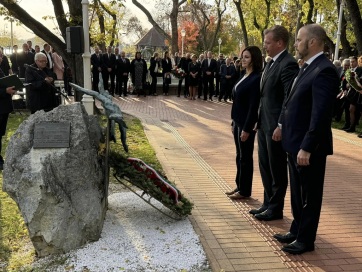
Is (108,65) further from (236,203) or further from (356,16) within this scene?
(236,203)

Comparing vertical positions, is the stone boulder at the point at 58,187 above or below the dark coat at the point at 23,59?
below

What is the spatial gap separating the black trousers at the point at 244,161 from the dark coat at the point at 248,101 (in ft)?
0.73

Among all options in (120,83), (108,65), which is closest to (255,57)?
(108,65)

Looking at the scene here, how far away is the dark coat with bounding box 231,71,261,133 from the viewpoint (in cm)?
498

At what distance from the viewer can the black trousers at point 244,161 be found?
539 cm

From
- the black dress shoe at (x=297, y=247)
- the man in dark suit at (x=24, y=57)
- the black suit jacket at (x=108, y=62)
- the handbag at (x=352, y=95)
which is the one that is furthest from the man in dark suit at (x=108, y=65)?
the black dress shoe at (x=297, y=247)

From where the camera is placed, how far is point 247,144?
17.7 ft

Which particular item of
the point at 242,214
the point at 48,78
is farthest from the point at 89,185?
the point at 48,78

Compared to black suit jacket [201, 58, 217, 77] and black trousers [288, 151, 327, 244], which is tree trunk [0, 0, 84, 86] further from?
black trousers [288, 151, 327, 244]

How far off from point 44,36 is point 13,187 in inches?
346

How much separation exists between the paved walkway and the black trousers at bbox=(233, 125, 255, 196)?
0.22m

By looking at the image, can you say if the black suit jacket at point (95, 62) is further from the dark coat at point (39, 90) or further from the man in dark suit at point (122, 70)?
the dark coat at point (39, 90)

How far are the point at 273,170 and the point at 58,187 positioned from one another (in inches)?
95.6

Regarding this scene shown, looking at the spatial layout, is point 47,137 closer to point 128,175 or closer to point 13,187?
point 13,187
